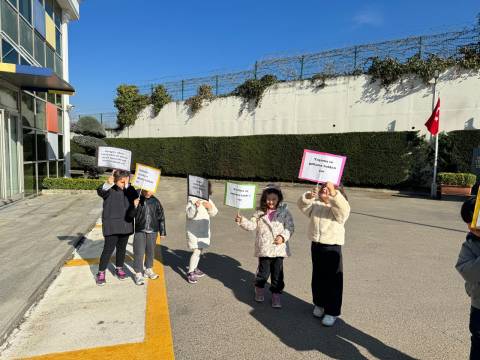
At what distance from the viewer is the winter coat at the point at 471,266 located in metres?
2.16

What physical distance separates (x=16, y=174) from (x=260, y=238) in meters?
10.5

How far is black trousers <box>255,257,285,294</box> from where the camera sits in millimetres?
3902

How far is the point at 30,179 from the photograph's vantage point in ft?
40.7

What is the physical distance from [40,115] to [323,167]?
1317 cm

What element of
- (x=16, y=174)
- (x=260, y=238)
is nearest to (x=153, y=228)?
(x=260, y=238)

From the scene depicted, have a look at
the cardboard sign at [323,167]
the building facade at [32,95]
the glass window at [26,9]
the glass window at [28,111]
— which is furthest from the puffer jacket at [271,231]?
the glass window at [26,9]

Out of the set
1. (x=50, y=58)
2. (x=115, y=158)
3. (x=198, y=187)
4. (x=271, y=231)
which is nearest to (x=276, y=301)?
(x=271, y=231)

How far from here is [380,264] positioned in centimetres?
541

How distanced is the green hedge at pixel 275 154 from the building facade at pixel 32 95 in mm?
8347

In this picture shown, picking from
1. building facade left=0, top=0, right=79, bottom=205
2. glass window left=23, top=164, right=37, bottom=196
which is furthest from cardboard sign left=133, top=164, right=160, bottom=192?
glass window left=23, top=164, right=37, bottom=196

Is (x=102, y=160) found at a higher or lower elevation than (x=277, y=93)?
lower

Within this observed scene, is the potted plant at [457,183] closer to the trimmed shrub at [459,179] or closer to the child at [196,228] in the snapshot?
the trimmed shrub at [459,179]

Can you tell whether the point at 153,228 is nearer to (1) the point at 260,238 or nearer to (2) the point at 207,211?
(2) the point at 207,211

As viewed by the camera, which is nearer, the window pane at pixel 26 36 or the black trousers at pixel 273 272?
the black trousers at pixel 273 272
